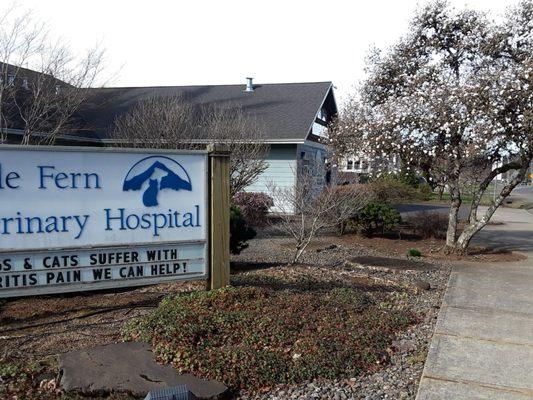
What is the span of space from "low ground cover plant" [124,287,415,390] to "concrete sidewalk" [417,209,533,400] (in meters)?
0.53

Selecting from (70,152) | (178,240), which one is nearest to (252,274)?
(178,240)

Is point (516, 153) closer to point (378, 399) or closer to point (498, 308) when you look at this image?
point (498, 308)

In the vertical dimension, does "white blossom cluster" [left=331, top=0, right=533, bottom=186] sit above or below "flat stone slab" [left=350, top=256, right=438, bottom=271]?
above

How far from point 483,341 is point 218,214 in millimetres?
3258

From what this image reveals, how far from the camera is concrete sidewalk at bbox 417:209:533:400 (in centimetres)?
457

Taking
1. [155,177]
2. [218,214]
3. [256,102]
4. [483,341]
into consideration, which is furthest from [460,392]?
[256,102]

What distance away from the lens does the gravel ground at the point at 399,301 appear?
4.47 metres

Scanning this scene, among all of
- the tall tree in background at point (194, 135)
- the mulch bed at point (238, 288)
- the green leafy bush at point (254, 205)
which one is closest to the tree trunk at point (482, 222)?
the mulch bed at point (238, 288)

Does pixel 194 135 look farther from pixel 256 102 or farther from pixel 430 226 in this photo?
pixel 256 102

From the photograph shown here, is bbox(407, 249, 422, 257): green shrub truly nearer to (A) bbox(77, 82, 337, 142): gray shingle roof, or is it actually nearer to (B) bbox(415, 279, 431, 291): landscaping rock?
(B) bbox(415, 279, 431, 291): landscaping rock

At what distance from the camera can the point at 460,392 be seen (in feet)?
14.7

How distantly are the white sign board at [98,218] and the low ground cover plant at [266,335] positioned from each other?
552 mm

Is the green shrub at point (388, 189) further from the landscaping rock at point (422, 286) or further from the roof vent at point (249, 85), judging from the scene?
the landscaping rock at point (422, 286)

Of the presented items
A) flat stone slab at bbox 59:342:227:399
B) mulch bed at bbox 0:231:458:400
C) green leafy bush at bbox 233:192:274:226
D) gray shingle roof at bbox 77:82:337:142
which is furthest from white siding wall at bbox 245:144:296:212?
flat stone slab at bbox 59:342:227:399
